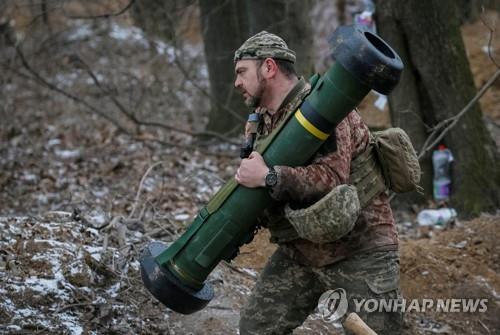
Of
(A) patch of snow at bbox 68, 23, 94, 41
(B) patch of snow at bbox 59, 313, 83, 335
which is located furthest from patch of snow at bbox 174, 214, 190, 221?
(A) patch of snow at bbox 68, 23, 94, 41

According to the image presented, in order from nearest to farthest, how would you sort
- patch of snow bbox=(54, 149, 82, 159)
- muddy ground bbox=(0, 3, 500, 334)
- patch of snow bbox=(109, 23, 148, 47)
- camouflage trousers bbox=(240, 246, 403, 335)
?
camouflage trousers bbox=(240, 246, 403, 335) → muddy ground bbox=(0, 3, 500, 334) → patch of snow bbox=(54, 149, 82, 159) → patch of snow bbox=(109, 23, 148, 47)

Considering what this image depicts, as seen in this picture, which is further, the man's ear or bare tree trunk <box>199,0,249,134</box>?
bare tree trunk <box>199,0,249,134</box>

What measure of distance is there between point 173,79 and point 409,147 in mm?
10087

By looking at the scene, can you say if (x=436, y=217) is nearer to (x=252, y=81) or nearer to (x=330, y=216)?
(x=252, y=81)

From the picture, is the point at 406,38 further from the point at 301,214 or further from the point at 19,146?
the point at 19,146

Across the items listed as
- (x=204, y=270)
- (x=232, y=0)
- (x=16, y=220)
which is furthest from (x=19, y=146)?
(x=204, y=270)

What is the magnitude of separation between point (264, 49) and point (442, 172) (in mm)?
4567

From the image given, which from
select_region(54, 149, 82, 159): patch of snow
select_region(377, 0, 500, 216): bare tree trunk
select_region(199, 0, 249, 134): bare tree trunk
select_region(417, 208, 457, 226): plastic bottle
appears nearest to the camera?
select_region(417, 208, 457, 226): plastic bottle

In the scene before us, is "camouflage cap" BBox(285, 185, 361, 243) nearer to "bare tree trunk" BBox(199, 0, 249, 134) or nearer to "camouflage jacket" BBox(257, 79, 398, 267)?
"camouflage jacket" BBox(257, 79, 398, 267)

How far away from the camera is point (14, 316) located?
4500 mm

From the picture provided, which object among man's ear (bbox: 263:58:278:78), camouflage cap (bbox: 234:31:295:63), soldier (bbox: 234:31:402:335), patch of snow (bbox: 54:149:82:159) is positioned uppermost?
camouflage cap (bbox: 234:31:295:63)

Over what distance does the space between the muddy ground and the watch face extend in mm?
1863

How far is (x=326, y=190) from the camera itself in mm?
3348

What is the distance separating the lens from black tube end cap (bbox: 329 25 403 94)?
10.4 feet
